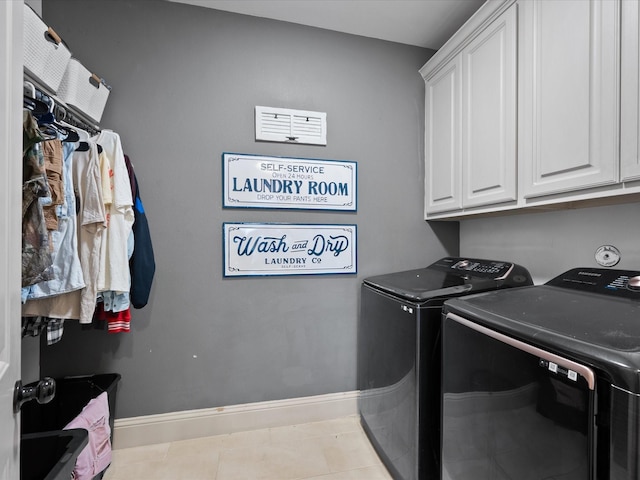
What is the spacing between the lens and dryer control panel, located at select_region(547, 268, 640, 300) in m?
1.05

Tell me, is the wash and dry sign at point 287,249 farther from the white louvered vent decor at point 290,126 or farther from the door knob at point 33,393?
the door knob at point 33,393

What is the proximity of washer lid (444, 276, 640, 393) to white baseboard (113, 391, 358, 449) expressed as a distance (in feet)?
4.13

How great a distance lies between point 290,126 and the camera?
195 centimetres

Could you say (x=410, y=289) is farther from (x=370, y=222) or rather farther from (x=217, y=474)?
(x=217, y=474)

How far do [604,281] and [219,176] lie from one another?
6.42ft

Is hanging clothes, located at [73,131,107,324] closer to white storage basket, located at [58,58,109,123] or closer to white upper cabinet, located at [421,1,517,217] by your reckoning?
white storage basket, located at [58,58,109,123]

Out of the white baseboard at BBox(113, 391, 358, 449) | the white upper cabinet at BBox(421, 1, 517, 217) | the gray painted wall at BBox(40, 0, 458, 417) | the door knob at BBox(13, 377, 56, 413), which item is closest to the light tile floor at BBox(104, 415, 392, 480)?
the white baseboard at BBox(113, 391, 358, 449)

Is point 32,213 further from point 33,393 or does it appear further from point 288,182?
point 288,182

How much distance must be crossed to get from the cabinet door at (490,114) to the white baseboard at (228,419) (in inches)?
62.0

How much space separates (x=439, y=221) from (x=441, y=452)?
1.48m

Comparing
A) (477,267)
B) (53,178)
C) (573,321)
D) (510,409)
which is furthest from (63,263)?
(477,267)

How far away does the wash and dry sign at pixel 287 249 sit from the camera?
1882 mm

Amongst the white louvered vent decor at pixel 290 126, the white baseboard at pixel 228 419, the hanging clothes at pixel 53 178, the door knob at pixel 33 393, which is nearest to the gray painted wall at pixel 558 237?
the white louvered vent decor at pixel 290 126

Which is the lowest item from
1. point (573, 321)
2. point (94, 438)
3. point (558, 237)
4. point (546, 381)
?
point (94, 438)
